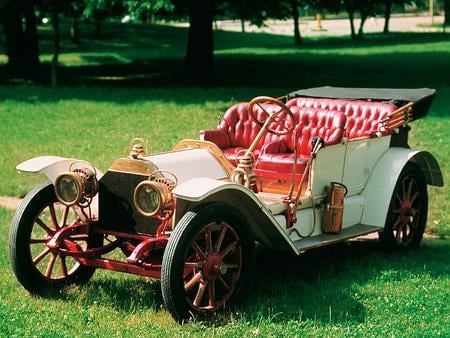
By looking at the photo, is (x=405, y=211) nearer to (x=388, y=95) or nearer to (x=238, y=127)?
(x=388, y=95)

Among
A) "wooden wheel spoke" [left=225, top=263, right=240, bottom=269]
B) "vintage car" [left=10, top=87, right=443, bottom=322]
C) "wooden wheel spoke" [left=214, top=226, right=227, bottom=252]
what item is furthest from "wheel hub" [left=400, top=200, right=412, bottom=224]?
"wooden wheel spoke" [left=214, top=226, right=227, bottom=252]

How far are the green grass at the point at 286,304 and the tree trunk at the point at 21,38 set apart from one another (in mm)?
20002

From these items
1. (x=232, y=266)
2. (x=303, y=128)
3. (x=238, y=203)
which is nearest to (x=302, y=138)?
(x=303, y=128)

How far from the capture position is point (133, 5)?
830 inches

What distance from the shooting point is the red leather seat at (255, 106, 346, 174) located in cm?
771

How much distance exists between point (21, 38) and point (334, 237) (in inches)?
850

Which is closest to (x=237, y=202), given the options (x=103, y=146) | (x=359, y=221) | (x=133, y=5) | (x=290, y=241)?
(x=290, y=241)

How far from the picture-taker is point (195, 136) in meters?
15.0

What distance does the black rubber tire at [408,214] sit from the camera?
8.32 metres

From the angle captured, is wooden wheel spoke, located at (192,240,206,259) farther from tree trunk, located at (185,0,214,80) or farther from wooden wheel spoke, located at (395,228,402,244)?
tree trunk, located at (185,0,214,80)

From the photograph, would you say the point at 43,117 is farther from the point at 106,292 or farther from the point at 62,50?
the point at 62,50

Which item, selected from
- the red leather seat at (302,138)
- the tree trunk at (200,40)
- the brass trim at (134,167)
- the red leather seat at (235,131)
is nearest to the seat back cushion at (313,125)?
the red leather seat at (302,138)

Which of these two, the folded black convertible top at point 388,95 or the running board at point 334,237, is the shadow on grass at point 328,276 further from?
the folded black convertible top at point 388,95

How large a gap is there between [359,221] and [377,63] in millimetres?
23015
